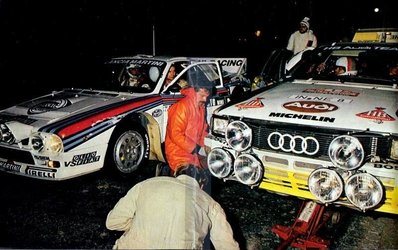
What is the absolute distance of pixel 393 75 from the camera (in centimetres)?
441

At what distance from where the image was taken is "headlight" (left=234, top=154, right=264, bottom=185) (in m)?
3.41

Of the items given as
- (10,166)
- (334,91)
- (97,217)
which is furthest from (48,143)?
(334,91)

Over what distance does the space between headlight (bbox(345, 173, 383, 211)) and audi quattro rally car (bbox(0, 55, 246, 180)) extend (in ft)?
9.71

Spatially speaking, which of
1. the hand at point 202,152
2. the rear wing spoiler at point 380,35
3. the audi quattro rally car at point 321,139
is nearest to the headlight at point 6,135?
the hand at point 202,152

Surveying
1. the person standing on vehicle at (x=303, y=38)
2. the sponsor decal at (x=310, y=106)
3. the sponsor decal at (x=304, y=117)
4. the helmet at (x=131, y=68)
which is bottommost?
the sponsor decal at (x=304, y=117)

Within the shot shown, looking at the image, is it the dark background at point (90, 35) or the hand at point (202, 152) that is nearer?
the hand at point (202, 152)

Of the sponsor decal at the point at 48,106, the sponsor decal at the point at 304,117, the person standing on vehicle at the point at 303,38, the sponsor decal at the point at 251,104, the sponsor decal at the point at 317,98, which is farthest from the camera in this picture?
the person standing on vehicle at the point at 303,38

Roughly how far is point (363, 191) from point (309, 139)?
0.62 metres

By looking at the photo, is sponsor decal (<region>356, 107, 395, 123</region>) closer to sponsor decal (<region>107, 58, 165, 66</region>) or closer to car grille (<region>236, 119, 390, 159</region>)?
car grille (<region>236, 119, 390, 159</region>)

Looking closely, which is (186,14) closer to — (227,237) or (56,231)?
(56,231)

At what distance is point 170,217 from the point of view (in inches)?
76.9

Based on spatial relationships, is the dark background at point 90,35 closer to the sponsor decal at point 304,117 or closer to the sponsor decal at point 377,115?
the sponsor decal at point 304,117

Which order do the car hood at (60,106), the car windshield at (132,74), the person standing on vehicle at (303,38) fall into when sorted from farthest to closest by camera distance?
the person standing on vehicle at (303,38) → the car windshield at (132,74) → the car hood at (60,106)

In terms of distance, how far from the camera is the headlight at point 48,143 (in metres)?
4.19
